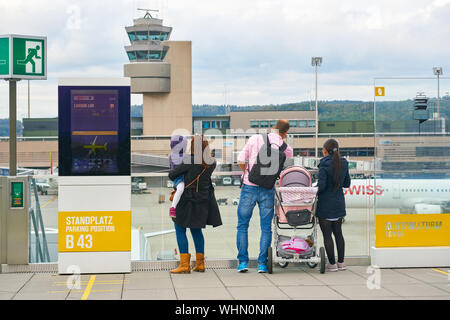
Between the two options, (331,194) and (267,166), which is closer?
(267,166)

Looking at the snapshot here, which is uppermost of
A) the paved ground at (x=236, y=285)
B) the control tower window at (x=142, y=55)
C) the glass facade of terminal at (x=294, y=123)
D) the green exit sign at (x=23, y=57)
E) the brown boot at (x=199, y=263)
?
the control tower window at (x=142, y=55)

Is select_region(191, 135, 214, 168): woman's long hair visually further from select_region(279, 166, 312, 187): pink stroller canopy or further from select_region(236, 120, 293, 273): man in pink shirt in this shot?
select_region(279, 166, 312, 187): pink stroller canopy

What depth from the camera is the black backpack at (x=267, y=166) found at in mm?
7613

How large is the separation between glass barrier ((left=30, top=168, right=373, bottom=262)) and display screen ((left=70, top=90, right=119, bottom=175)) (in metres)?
0.80

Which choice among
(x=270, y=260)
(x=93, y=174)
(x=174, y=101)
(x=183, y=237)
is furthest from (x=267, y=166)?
(x=174, y=101)

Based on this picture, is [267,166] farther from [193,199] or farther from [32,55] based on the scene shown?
[32,55]

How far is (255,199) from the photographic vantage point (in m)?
7.80

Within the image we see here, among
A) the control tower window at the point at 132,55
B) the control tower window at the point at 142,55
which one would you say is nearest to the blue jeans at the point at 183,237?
the control tower window at the point at 142,55

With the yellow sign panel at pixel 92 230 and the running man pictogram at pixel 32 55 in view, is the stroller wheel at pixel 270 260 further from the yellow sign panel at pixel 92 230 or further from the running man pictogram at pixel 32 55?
the running man pictogram at pixel 32 55

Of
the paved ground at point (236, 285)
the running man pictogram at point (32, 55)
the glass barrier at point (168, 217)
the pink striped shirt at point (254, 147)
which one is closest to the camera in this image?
the paved ground at point (236, 285)

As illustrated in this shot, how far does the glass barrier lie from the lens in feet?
27.8

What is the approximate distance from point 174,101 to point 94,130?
75.2 meters

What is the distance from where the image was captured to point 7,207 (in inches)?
307

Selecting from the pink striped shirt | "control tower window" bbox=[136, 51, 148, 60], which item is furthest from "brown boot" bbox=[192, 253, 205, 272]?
"control tower window" bbox=[136, 51, 148, 60]
